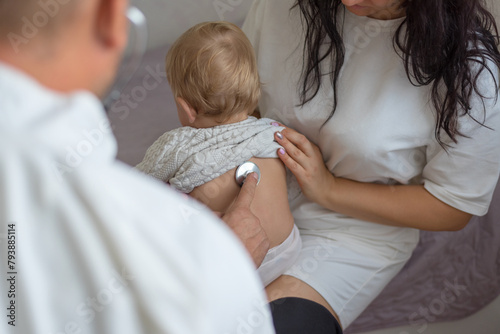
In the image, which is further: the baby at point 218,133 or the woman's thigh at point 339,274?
the woman's thigh at point 339,274

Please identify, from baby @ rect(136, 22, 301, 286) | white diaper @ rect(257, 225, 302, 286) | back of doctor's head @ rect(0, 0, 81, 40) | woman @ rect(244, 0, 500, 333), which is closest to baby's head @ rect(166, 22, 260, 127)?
baby @ rect(136, 22, 301, 286)

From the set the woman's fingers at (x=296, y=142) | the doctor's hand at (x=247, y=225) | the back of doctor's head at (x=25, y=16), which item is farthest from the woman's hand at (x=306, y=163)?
the back of doctor's head at (x=25, y=16)

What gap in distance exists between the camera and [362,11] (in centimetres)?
95

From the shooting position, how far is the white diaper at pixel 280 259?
1019 millimetres

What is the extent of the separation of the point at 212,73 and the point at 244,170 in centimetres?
16

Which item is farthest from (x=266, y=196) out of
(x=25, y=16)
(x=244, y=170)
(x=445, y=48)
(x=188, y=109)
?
(x=25, y=16)

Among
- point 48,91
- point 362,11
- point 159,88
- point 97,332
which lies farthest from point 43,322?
point 159,88

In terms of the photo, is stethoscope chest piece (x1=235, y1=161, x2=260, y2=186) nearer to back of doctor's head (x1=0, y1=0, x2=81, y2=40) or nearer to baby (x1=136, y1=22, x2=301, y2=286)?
baby (x1=136, y1=22, x2=301, y2=286)

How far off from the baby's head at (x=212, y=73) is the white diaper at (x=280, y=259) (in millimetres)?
232

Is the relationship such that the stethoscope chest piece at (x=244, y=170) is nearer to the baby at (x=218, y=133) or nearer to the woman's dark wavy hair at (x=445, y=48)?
the baby at (x=218, y=133)

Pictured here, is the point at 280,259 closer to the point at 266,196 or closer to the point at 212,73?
the point at 266,196

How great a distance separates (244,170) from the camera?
984mm

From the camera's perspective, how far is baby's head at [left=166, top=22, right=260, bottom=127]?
938mm

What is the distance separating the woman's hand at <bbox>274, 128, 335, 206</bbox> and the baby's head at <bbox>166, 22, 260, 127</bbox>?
3.9 inches
